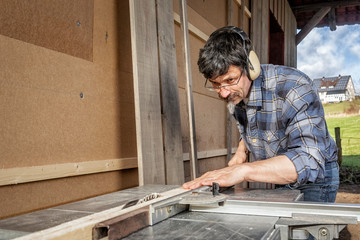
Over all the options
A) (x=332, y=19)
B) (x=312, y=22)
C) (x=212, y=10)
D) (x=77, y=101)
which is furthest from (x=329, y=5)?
(x=77, y=101)

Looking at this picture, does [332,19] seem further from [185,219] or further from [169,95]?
[185,219]

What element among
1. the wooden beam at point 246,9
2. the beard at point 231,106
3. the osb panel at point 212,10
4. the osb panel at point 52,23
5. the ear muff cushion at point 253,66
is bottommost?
the beard at point 231,106

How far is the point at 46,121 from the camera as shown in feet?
6.13

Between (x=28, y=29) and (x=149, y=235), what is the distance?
1.27m

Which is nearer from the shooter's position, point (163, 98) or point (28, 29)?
point (28, 29)

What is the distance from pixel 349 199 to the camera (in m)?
7.48

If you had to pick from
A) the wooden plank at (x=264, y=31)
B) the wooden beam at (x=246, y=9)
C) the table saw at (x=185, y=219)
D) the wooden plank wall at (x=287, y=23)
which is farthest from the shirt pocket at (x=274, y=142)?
the wooden plank wall at (x=287, y=23)

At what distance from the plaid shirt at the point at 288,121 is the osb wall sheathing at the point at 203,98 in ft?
3.41

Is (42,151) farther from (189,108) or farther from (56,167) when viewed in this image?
(189,108)

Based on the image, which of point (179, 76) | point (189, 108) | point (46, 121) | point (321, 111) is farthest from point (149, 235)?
point (179, 76)

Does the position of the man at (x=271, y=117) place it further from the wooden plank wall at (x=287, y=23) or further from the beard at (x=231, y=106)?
the wooden plank wall at (x=287, y=23)

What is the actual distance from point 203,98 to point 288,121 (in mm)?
1907

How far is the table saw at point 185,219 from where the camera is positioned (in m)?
1.03

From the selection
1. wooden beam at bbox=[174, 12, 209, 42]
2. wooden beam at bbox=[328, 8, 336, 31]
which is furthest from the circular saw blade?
wooden beam at bbox=[328, 8, 336, 31]
